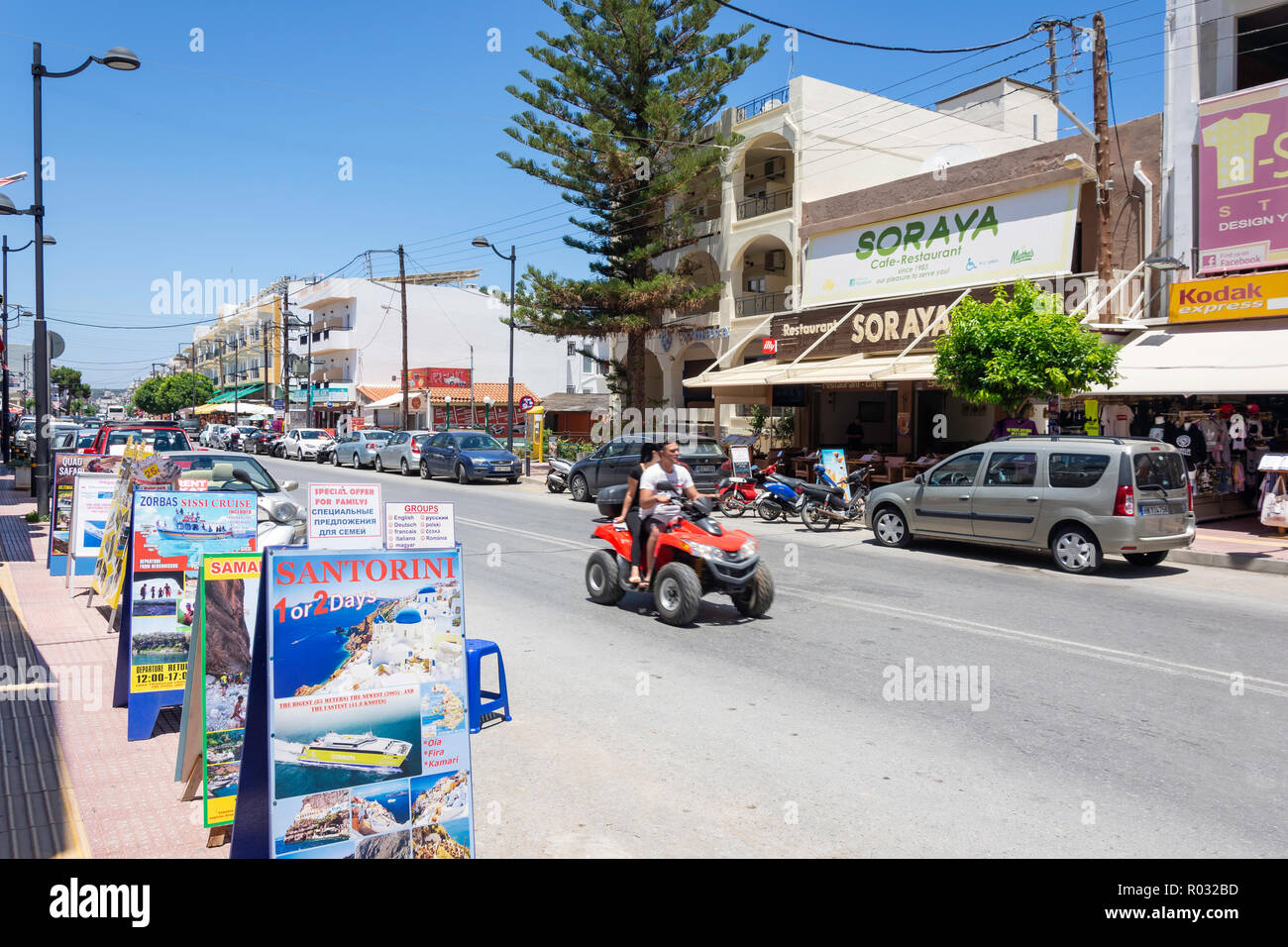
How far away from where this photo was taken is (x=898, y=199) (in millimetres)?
23031

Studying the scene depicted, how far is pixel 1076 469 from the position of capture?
11680 millimetres

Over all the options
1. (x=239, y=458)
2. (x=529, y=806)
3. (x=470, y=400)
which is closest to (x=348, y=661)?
(x=529, y=806)

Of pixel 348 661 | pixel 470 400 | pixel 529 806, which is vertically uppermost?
pixel 470 400

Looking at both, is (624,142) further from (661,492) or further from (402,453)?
(661,492)

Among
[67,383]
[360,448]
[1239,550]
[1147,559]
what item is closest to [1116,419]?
[1239,550]

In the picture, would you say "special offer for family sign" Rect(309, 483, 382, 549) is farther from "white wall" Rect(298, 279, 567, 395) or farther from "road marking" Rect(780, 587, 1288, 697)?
"white wall" Rect(298, 279, 567, 395)

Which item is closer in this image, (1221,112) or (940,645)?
(940,645)

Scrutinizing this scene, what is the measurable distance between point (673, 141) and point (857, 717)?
2653cm

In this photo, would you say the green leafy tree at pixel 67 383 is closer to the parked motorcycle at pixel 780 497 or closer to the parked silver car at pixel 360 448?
the parked silver car at pixel 360 448

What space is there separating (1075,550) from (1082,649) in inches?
180

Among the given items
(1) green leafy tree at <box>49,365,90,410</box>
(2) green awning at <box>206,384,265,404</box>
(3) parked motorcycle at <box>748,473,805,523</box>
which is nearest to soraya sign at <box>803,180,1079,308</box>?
(3) parked motorcycle at <box>748,473,805,523</box>

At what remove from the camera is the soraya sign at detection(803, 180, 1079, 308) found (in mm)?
19062

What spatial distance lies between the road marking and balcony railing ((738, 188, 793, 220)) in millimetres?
22410

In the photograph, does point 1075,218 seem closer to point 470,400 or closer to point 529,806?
point 529,806
